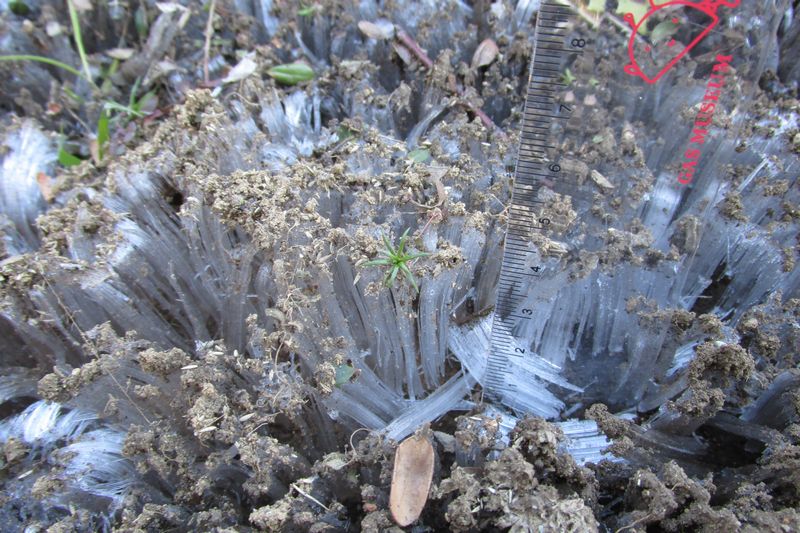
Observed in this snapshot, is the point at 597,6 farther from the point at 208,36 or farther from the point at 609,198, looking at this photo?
the point at 208,36

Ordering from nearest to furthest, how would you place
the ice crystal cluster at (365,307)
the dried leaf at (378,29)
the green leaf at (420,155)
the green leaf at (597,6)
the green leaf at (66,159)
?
1. the ice crystal cluster at (365,307)
2. the green leaf at (597,6)
3. the green leaf at (420,155)
4. the green leaf at (66,159)
5. the dried leaf at (378,29)

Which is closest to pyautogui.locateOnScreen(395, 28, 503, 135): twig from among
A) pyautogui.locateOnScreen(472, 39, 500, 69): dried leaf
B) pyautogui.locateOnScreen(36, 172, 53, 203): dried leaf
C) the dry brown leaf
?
pyautogui.locateOnScreen(472, 39, 500, 69): dried leaf

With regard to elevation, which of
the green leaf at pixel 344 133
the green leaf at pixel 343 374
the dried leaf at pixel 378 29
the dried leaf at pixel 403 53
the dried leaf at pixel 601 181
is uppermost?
the dried leaf at pixel 378 29

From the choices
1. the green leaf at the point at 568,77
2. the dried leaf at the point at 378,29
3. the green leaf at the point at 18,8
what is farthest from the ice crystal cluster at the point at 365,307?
the green leaf at the point at 18,8

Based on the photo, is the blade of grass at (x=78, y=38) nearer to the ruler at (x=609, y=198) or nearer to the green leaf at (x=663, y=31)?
the ruler at (x=609, y=198)

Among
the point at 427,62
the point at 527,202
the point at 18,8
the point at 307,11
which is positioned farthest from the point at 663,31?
the point at 18,8

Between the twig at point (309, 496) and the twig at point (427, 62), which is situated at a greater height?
the twig at point (427, 62)
